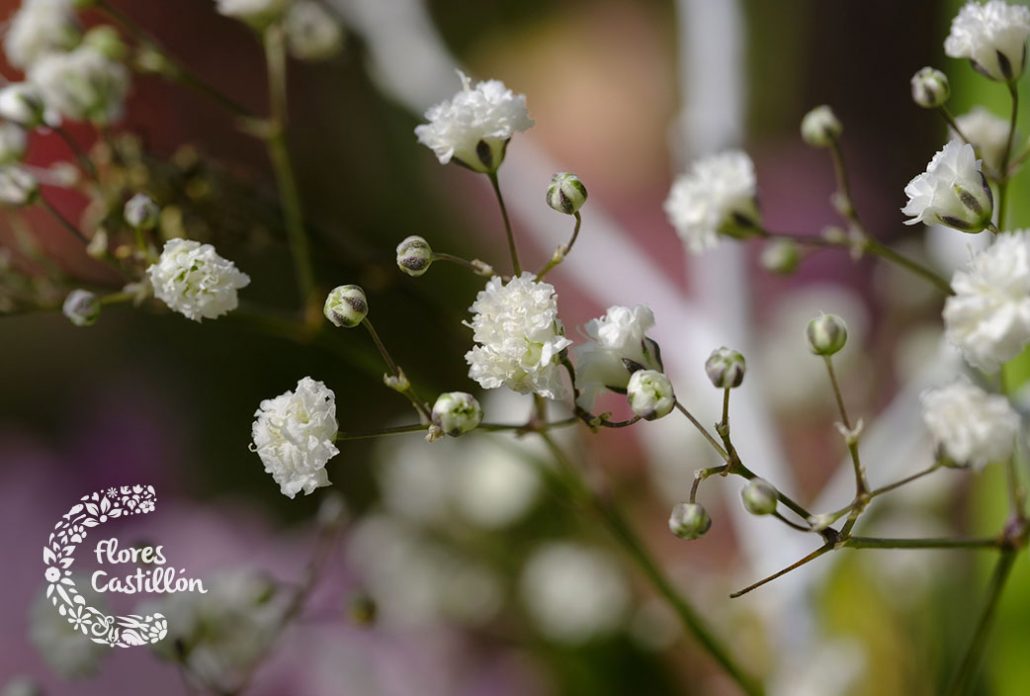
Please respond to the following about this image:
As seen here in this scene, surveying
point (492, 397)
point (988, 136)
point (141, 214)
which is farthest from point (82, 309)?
point (492, 397)

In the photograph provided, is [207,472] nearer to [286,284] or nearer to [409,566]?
[286,284]

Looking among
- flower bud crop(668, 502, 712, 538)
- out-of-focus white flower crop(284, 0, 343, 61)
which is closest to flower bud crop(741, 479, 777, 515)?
flower bud crop(668, 502, 712, 538)

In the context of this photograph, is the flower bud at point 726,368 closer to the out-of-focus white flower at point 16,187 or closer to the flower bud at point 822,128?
the flower bud at point 822,128

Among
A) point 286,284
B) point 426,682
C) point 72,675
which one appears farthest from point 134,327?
point 72,675

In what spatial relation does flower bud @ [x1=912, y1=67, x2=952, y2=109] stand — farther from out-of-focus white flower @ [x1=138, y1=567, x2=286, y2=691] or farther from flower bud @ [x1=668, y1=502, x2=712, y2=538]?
out-of-focus white flower @ [x1=138, y1=567, x2=286, y2=691]

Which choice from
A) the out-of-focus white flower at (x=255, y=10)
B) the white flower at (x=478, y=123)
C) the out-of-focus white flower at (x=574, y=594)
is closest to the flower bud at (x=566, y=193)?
the white flower at (x=478, y=123)

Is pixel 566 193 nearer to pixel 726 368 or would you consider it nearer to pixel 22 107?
pixel 726 368
